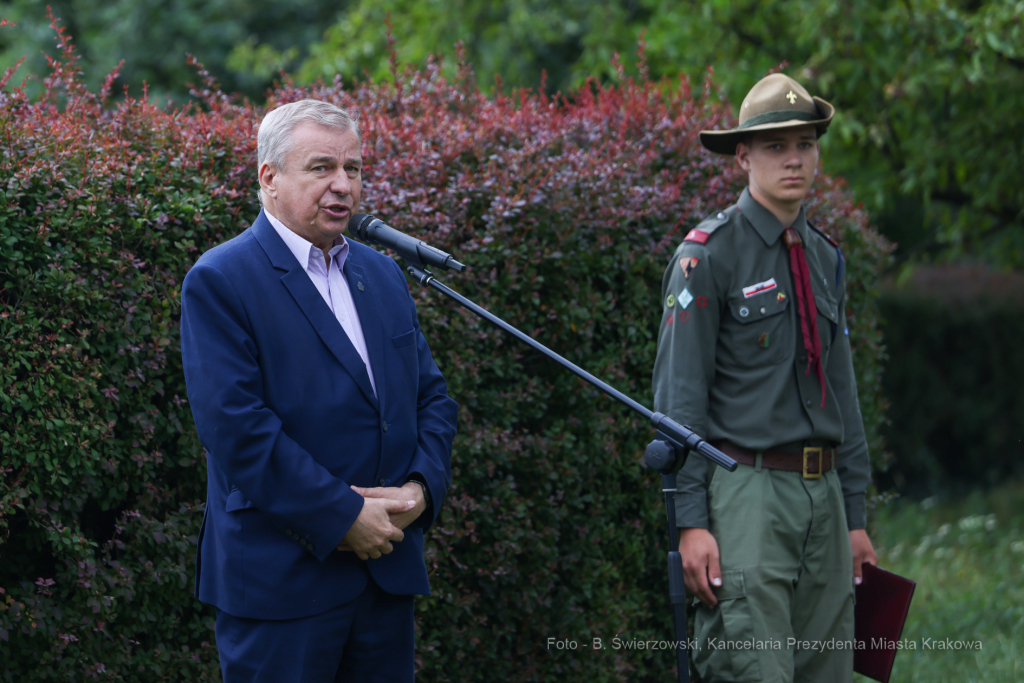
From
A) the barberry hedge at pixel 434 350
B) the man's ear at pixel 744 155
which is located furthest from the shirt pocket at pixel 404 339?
the man's ear at pixel 744 155

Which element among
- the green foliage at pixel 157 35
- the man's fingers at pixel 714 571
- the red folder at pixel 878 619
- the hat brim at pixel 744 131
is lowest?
the red folder at pixel 878 619

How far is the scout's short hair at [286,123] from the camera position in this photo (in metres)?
2.58

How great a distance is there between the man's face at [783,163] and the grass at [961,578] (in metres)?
2.53

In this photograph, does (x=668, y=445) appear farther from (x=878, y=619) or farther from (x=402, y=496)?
(x=878, y=619)

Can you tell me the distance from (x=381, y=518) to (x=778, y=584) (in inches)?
55.3

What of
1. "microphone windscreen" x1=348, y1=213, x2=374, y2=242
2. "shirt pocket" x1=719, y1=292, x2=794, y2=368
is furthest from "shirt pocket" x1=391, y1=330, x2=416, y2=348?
"shirt pocket" x1=719, y1=292, x2=794, y2=368

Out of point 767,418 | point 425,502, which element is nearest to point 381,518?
point 425,502

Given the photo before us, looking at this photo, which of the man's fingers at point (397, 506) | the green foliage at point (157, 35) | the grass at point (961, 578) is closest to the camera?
the man's fingers at point (397, 506)

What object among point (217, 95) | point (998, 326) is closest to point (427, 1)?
point (217, 95)

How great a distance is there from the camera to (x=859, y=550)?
3.56 m

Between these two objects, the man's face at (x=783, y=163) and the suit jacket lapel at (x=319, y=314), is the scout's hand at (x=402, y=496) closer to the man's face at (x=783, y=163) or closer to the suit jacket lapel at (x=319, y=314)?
the suit jacket lapel at (x=319, y=314)

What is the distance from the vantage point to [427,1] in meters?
9.12

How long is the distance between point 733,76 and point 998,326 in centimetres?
436

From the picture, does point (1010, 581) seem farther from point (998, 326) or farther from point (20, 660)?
point (20, 660)
